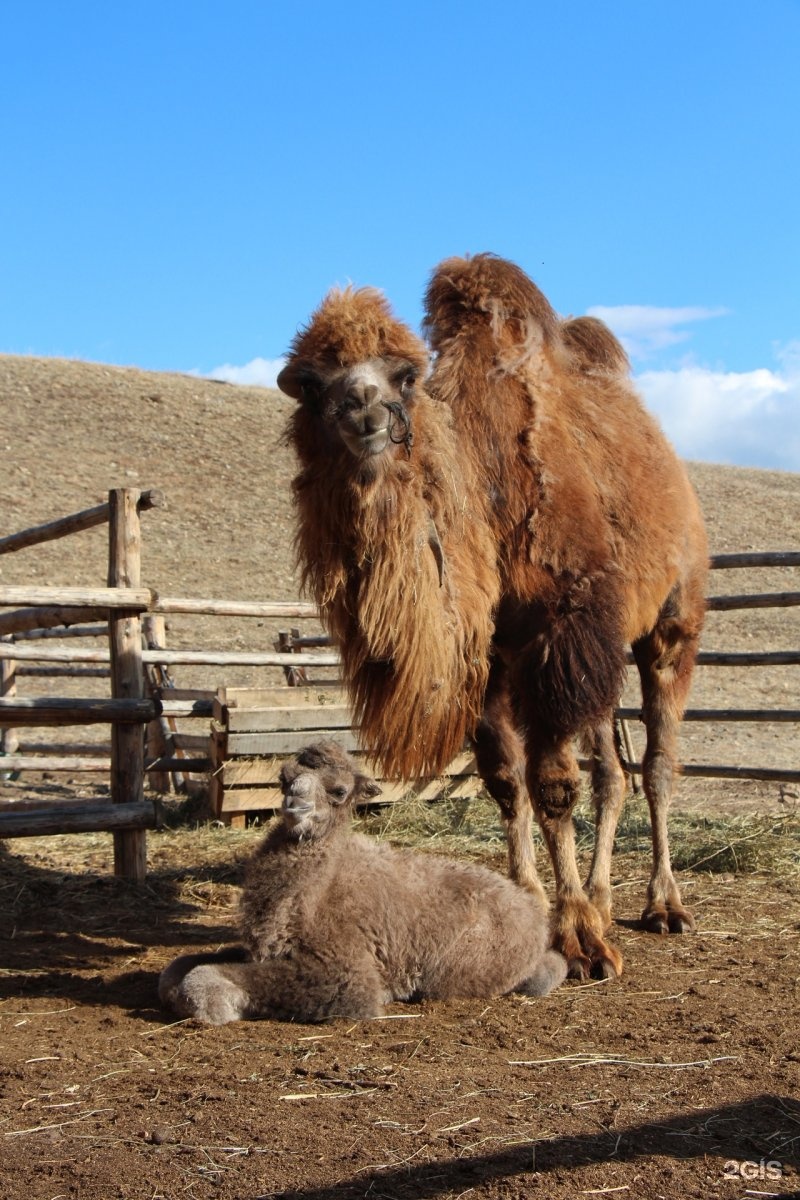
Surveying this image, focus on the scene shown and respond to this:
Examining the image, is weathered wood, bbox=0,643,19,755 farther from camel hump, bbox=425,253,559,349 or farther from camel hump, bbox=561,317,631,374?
camel hump, bbox=425,253,559,349

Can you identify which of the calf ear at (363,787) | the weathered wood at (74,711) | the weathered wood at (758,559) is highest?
the weathered wood at (758,559)

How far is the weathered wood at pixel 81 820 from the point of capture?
6.21 m

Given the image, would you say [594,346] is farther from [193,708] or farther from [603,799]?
[193,708]

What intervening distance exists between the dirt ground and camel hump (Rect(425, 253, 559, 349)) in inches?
115

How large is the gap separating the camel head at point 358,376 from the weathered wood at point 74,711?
273 cm

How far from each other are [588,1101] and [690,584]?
12.5ft

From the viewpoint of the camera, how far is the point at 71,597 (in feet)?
22.6

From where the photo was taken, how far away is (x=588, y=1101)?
3.42 meters

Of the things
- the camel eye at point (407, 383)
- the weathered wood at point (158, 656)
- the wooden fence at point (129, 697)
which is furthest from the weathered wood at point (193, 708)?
the camel eye at point (407, 383)

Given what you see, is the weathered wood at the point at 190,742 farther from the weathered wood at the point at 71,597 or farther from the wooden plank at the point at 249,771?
the weathered wood at the point at 71,597

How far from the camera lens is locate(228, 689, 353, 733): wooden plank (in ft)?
27.2

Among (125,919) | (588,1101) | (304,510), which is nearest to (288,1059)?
(588,1101)

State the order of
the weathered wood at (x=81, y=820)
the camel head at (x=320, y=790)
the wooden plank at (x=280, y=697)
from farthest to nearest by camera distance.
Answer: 1. the wooden plank at (x=280, y=697)
2. the weathered wood at (x=81, y=820)
3. the camel head at (x=320, y=790)

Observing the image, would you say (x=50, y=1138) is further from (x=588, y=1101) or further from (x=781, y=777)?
(x=781, y=777)
